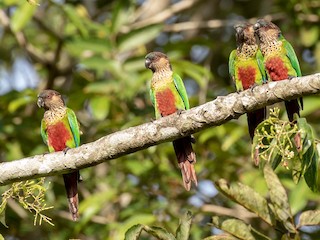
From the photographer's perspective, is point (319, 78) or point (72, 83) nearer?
point (319, 78)

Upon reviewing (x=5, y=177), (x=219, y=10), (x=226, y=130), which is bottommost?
(x=5, y=177)

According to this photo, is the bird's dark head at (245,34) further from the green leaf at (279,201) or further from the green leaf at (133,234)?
the green leaf at (133,234)

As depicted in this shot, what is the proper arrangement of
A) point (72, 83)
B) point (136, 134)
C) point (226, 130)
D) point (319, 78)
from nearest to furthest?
point (319, 78), point (136, 134), point (226, 130), point (72, 83)

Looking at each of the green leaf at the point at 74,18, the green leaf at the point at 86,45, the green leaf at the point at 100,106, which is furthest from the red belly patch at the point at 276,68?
the green leaf at the point at 86,45

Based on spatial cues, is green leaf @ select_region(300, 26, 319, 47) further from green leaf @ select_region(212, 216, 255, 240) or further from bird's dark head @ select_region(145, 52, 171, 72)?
green leaf @ select_region(212, 216, 255, 240)

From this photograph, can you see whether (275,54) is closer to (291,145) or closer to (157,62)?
(157,62)

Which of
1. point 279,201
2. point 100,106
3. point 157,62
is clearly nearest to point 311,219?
point 279,201

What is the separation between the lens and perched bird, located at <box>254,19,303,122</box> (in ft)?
14.0

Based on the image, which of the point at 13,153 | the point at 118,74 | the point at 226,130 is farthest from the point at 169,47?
the point at 13,153

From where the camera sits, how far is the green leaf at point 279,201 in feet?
12.0

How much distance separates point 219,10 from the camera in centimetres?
822

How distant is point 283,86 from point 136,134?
0.73 metres

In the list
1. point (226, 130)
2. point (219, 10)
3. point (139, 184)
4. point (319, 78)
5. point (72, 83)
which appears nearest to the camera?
point (319, 78)

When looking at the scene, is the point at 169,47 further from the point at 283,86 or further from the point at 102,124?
Result: the point at 283,86
